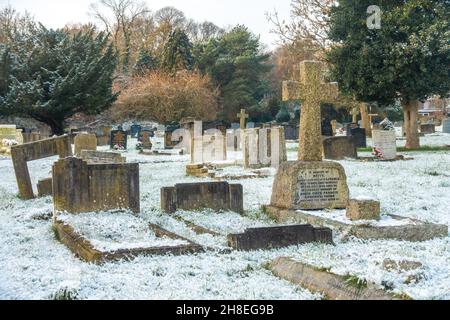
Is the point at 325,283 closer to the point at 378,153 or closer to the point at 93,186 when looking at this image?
the point at 93,186

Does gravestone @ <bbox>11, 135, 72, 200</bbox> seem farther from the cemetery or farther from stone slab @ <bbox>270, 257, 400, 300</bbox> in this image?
stone slab @ <bbox>270, 257, 400, 300</bbox>

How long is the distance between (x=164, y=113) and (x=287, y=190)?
35568mm

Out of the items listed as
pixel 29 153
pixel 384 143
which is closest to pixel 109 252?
pixel 29 153

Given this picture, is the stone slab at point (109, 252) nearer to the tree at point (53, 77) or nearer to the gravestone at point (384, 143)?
the gravestone at point (384, 143)

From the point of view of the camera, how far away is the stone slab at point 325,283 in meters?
4.59

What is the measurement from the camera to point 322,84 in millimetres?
9922

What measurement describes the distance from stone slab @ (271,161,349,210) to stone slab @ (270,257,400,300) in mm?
3661

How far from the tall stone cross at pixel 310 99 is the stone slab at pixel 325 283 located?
421 cm

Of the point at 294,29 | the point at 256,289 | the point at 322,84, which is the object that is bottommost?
the point at 256,289

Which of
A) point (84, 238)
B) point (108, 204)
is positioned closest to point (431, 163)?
point (108, 204)

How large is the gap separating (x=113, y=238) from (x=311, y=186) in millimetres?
3524

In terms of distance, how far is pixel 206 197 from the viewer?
9820mm

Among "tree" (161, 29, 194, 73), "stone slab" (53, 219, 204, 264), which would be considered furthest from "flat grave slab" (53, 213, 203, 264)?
"tree" (161, 29, 194, 73)
